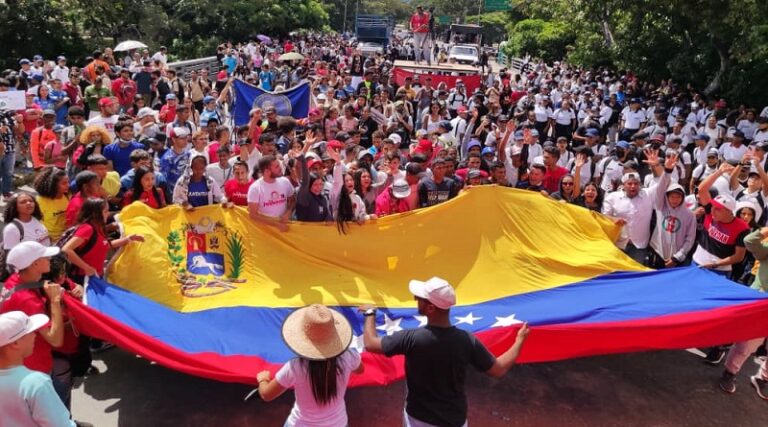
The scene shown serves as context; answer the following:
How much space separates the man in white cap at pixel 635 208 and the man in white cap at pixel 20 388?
5915 mm

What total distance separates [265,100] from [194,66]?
14.4 m

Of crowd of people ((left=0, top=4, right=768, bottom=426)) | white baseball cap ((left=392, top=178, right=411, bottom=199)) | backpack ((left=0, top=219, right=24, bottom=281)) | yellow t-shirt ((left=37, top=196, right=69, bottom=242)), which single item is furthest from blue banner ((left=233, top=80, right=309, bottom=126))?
backpack ((left=0, top=219, right=24, bottom=281))

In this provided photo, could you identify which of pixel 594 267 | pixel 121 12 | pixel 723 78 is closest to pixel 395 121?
pixel 594 267

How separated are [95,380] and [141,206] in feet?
5.68

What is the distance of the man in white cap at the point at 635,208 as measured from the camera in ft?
23.5

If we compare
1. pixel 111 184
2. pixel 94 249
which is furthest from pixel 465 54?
pixel 94 249

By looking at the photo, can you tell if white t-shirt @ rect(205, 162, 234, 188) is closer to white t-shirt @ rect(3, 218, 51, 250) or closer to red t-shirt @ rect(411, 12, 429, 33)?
white t-shirt @ rect(3, 218, 51, 250)

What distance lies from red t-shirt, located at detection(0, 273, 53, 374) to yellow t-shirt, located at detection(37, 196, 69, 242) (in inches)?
87.1

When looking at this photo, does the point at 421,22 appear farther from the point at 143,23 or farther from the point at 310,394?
the point at 310,394

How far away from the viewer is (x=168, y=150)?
845 cm

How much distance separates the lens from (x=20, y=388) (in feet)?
10.2

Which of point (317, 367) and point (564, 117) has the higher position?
point (317, 367)

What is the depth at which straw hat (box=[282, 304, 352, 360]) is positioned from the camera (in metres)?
3.47

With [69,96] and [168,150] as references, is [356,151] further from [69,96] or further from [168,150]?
[69,96]
